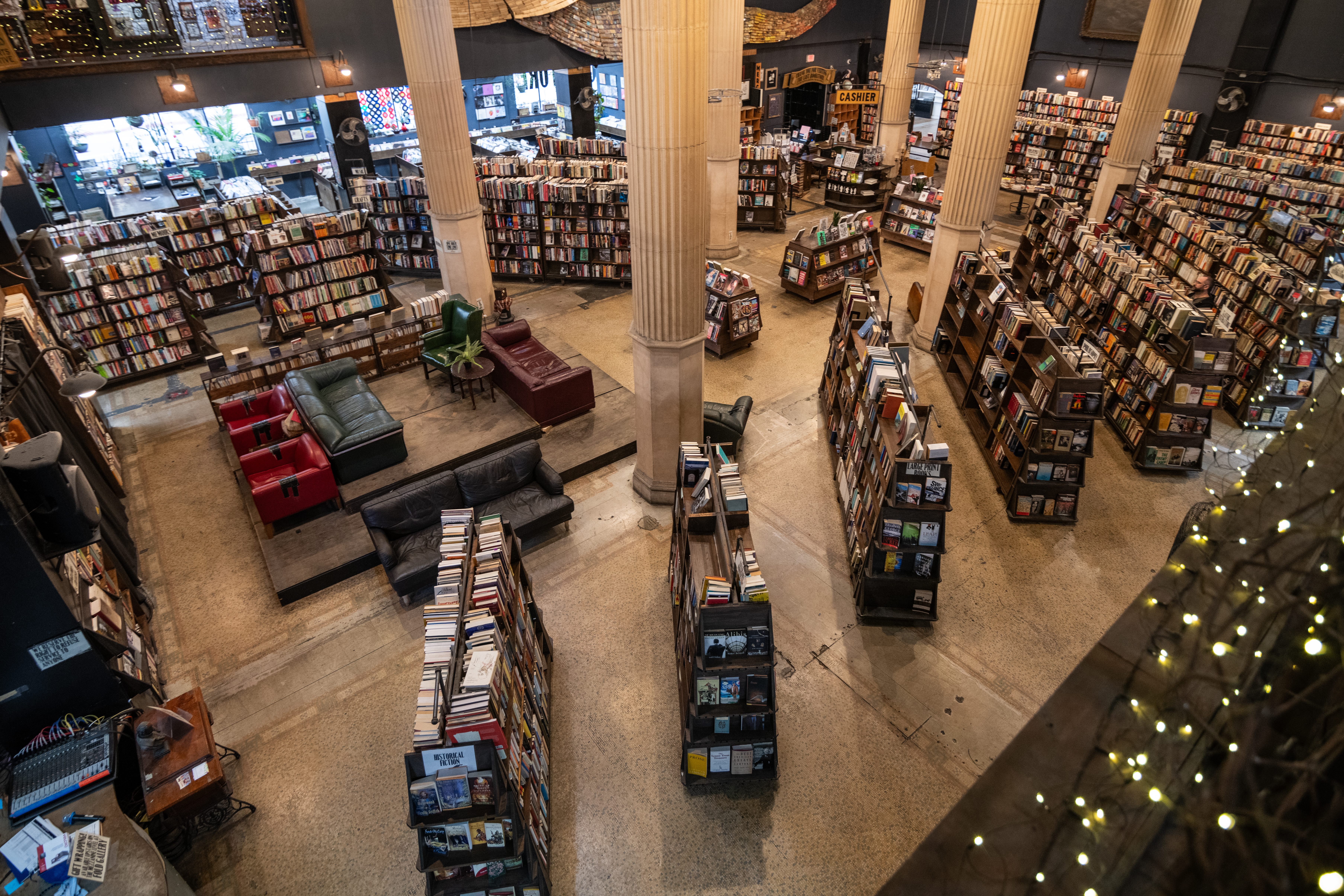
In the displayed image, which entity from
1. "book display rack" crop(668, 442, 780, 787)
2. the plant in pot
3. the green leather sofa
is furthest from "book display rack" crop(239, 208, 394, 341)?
"book display rack" crop(668, 442, 780, 787)

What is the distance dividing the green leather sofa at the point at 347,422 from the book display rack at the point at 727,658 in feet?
14.1

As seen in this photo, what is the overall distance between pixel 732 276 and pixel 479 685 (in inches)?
335

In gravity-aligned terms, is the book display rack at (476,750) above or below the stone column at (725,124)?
below

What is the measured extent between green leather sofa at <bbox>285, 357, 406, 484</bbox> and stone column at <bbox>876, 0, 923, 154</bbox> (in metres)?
15.2

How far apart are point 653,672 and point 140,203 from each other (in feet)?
56.3

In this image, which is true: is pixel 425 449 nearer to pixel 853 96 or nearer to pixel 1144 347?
pixel 1144 347

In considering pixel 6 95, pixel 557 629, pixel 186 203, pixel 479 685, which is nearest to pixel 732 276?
pixel 557 629

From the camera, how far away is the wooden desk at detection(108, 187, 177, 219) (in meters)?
15.7

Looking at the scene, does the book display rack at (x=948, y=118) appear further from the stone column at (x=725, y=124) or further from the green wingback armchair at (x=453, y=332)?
the green wingback armchair at (x=453, y=332)

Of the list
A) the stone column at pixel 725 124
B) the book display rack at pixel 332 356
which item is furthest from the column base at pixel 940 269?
the book display rack at pixel 332 356

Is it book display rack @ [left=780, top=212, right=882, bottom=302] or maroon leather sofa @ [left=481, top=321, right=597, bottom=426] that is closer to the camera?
maroon leather sofa @ [left=481, top=321, right=597, bottom=426]

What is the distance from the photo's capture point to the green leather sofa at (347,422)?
26.3 feet

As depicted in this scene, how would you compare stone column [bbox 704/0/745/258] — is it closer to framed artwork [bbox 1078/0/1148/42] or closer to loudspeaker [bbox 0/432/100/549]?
loudspeaker [bbox 0/432/100/549]

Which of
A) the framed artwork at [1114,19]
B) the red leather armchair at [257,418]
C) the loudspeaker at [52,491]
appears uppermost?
the framed artwork at [1114,19]
